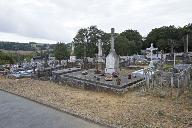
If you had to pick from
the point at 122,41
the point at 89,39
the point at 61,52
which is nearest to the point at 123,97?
the point at 122,41

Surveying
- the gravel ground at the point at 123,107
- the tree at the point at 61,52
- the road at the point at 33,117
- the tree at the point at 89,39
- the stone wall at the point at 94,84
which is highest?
→ the tree at the point at 89,39

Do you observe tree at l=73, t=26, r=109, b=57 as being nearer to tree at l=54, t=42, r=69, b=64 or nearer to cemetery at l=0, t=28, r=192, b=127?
tree at l=54, t=42, r=69, b=64

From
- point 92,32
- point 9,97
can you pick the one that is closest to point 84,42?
point 92,32

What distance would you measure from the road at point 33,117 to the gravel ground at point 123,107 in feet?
2.26

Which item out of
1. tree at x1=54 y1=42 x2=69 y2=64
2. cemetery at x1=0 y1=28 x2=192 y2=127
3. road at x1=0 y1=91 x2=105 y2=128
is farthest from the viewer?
tree at x1=54 y1=42 x2=69 y2=64

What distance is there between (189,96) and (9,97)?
15416 millimetres

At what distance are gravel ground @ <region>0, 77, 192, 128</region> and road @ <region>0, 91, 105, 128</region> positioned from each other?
0.69m

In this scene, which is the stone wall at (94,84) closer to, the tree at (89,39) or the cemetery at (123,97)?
the cemetery at (123,97)

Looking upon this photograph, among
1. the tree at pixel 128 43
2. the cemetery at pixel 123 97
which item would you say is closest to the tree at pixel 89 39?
the tree at pixel 128 43

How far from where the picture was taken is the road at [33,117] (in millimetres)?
16531

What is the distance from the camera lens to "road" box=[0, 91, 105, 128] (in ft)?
54.2

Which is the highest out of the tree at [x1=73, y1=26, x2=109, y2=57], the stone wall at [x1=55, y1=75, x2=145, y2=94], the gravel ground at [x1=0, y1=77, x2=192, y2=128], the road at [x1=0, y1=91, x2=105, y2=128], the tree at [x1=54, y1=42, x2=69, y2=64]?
the tree at [x1=73, y1=26, x2=109, y2=57]

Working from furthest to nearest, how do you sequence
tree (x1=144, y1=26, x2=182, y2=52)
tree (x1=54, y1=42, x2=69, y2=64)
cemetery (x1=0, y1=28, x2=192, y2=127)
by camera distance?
1. tree (x1=54, y1=42, x2=69, y2=64)
2. tree (x1=144, y1=26, x2=182, y2=52)
3. cemetery (x1=0, y1=28, x2=192, y2=127)

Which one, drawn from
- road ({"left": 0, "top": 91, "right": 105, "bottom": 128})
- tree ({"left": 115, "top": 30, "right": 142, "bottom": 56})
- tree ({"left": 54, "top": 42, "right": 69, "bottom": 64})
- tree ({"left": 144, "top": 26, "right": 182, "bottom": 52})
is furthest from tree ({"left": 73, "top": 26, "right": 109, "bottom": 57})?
road ({"left": 0, "top": 91, "right": 105, "bottom": 128})
